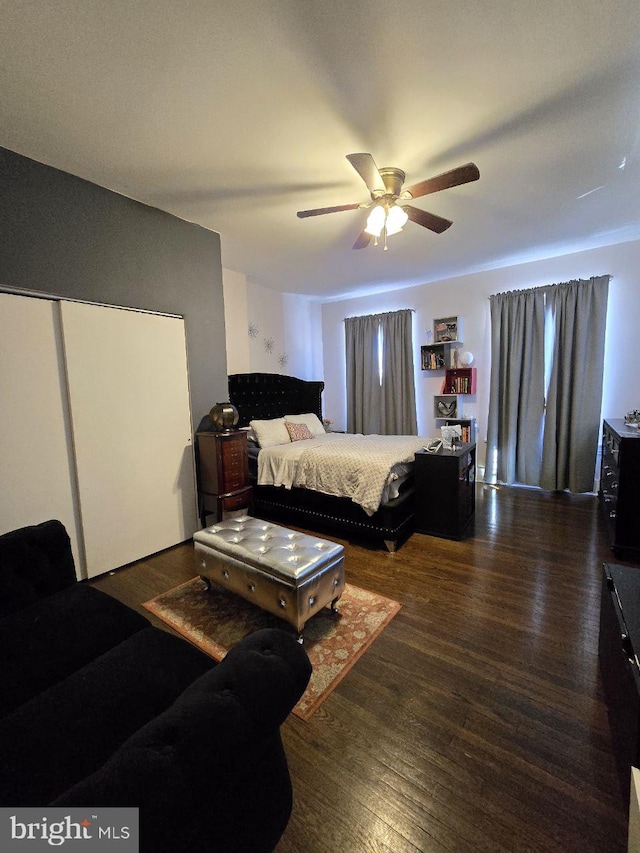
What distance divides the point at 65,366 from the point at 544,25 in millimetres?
2937

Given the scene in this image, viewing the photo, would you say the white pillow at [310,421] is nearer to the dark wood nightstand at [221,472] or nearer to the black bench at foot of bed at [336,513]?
the black bench at foot of bed at [336,513]

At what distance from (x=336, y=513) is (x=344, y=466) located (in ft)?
1.44

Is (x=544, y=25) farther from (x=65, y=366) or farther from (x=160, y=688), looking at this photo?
(x=65, y=366)

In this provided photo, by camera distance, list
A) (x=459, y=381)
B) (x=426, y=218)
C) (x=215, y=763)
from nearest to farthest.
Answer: (x=215, y=763)
(x=426, y=218)
(x=459, y=381)

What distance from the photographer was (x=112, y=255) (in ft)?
8.11

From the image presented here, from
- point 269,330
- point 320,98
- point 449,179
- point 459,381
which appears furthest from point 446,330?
point 320,98

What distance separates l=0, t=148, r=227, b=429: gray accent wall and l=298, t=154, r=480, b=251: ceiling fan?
1.29 m

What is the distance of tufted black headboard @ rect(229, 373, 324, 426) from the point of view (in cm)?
391

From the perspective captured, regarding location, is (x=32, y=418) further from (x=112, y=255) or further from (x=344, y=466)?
(x=344, y=466)

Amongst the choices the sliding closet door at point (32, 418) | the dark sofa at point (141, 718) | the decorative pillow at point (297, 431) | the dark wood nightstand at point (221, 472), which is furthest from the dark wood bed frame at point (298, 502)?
the dark sofa at point (141, 718)

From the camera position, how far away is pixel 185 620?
200cm

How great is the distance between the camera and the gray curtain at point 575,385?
11.9 ft

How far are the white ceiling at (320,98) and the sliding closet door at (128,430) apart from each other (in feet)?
3.22

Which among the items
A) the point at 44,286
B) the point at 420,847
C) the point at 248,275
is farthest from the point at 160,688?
the point at 248,275
